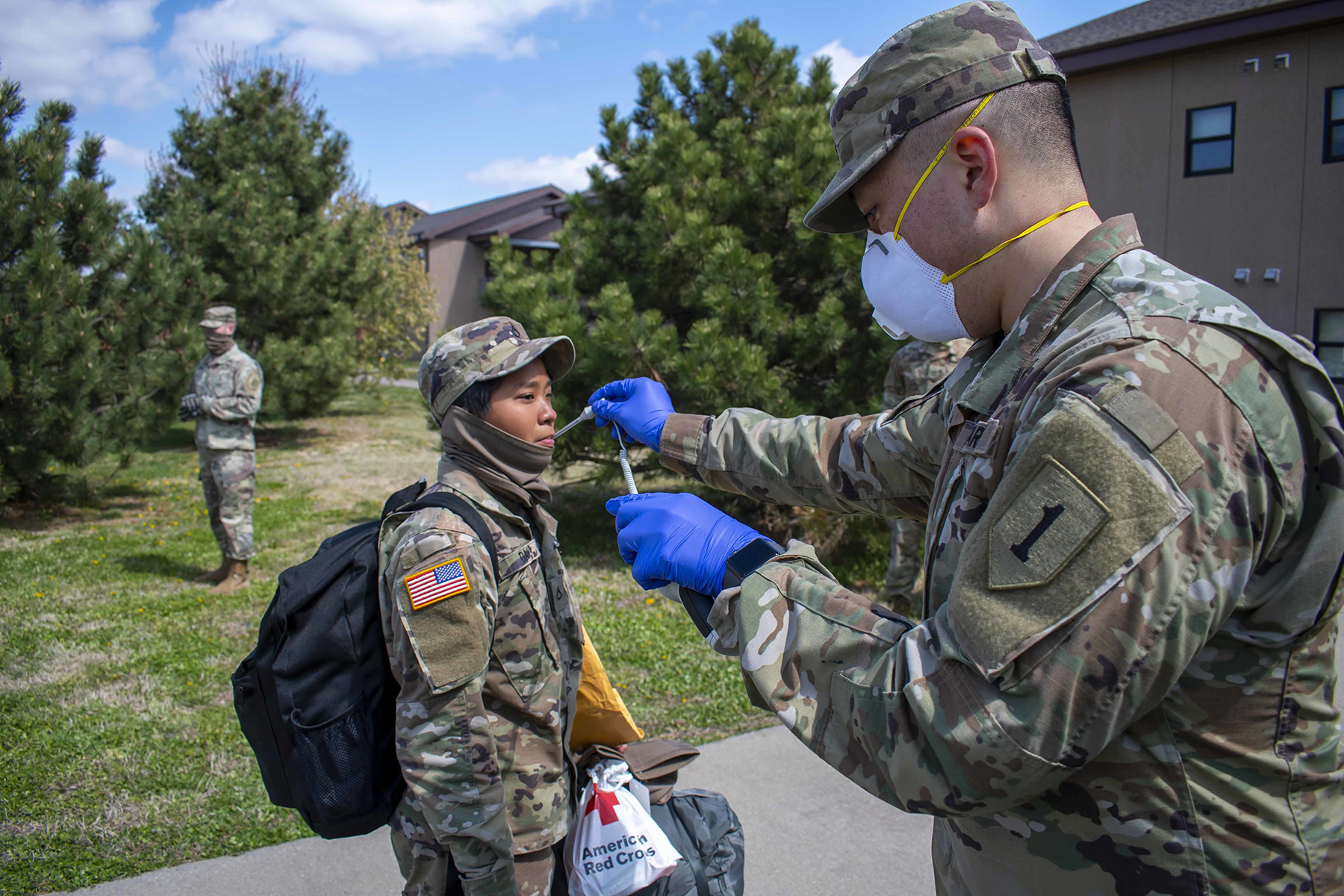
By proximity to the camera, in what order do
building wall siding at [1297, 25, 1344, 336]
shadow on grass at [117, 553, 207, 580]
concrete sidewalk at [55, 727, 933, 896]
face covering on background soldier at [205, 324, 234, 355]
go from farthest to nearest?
building wall siding at [1297, 25, 1344, 336]
shadow on grass at [117, 553, 207, 580]
face covering on background soldier at [205, 324, 234, 355]
concrete sidewalk at [55, 727, 933, 896]

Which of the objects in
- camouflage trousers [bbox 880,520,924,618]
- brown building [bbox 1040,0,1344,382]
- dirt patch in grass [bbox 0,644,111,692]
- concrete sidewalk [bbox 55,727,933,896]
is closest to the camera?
concrete sidewalk [bbox 55,727,933,896]

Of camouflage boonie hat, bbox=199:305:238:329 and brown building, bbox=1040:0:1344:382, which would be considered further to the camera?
brown building, bbox=1040:0:1344:382

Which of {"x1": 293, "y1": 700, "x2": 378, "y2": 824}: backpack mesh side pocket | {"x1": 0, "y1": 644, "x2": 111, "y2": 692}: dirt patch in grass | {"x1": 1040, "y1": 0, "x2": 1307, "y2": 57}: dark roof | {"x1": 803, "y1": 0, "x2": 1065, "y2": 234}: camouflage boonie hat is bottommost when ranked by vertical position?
{"x1": 0, "y1": 644, "x2": 111, "y2": 692}: dirt patch in grass

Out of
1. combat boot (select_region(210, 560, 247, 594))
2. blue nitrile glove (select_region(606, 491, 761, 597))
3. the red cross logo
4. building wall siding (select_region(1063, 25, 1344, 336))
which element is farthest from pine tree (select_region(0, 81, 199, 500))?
building wall siding (select_region(1063, 25, 1344, 336))

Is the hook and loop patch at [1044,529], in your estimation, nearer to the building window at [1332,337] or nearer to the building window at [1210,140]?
the building window at [1332,337]

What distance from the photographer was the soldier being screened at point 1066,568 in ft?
3.05

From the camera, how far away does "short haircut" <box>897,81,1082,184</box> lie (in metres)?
1.24

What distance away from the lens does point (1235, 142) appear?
12.7m

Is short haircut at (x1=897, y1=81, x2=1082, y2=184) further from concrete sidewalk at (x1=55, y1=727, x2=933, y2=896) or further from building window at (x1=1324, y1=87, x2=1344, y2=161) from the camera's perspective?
building window at (x1=1324, y1=87, x2=1344, y2=161)

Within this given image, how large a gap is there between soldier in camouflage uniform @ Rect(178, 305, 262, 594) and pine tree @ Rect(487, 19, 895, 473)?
224 cm

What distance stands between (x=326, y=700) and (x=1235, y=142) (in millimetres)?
14934

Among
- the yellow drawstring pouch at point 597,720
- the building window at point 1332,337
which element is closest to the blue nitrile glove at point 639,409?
the yellow drawstring pouch at point 597,720

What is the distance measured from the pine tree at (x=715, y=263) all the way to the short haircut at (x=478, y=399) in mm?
4046

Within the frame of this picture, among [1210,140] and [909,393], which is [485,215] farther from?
[909,393]
